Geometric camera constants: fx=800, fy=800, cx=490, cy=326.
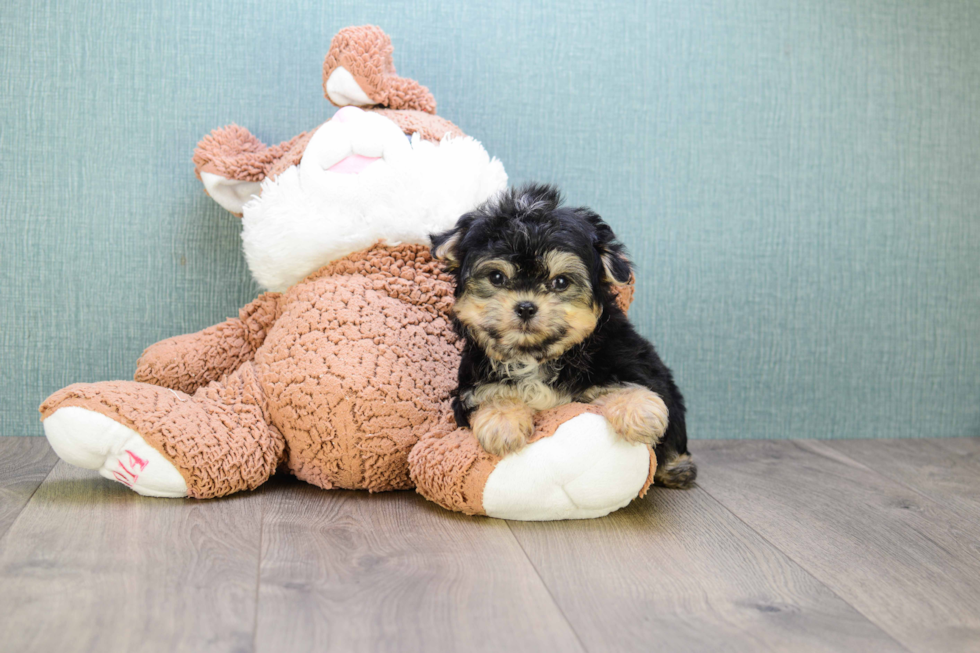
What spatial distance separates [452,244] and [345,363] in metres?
0.46

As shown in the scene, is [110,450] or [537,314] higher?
[537,314]

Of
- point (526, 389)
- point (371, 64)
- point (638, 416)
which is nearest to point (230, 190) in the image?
point (371, 64)

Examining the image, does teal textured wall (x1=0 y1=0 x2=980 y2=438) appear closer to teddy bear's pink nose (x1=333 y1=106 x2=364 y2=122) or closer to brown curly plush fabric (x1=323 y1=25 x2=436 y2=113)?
brown curly plush fabric (x1=323 y1=25 x2=436 y2=113)

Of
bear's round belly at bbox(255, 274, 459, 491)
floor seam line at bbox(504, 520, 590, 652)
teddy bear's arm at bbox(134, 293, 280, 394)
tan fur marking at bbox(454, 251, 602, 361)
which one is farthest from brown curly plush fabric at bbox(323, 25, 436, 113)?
floor seam line at bbox(504, 520, 590, 652)

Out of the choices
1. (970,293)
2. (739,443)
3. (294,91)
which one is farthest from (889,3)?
(294,91)

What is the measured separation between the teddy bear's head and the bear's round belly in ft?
0.51

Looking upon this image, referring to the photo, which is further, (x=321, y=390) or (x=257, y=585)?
(x=321, y=390)

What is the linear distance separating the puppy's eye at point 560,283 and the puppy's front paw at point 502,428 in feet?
1.07

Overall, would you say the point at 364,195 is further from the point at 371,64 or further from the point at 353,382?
the point at 353,382

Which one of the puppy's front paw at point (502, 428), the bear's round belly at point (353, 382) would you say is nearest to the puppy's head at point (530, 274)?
the puppy's front paw at point (502, 428)

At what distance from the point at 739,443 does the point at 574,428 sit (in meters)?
1.34

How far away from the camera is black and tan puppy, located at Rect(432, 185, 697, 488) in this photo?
1925 millimetres

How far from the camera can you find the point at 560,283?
1.95 meters

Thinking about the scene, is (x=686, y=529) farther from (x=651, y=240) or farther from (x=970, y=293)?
(x=970, y=293)
